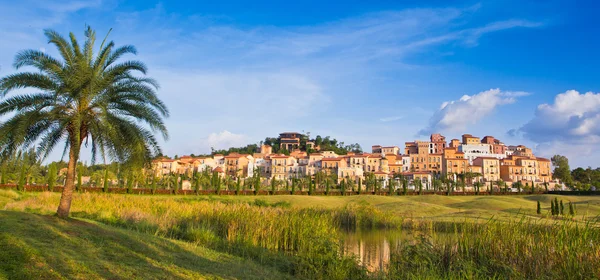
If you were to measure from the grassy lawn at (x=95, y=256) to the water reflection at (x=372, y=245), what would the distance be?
4212mm

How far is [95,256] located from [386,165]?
4092 inches

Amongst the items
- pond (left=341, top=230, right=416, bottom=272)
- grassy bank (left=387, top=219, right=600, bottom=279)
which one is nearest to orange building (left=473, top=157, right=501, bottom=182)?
pond (left=341, top=230, right=416, bottom=272)

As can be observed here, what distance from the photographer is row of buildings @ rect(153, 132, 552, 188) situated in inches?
3979

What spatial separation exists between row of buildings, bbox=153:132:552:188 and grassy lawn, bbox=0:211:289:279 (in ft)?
284

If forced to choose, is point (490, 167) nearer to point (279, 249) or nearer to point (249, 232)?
point (279, 249)

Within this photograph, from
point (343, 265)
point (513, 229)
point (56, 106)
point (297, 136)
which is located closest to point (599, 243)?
point (513, 229)

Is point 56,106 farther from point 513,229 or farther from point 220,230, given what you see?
point 513,229

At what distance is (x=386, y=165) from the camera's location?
359ft

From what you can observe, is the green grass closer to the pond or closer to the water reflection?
the pond

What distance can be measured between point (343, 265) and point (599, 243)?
18.0ft

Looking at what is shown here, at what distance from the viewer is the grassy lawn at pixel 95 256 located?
24.9 feet

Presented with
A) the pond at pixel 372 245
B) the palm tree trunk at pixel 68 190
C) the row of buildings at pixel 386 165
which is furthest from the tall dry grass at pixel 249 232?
the row of buildings at pixel 386 165

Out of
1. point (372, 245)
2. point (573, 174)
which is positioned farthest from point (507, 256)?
point (573, 174)

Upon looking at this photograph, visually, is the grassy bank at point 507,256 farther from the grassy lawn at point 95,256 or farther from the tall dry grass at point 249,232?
the grassy lawn at point 95,256
